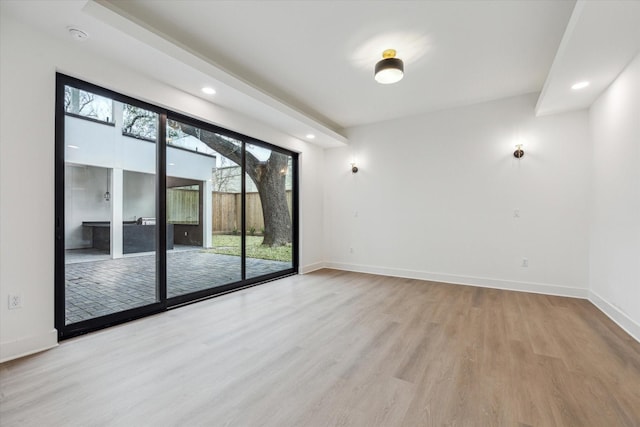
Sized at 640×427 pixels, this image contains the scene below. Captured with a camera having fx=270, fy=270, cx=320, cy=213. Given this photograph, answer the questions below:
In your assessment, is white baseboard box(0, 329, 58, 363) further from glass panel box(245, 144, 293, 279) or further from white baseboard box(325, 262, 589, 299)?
white baseboard box(325, 262, 589, 299)

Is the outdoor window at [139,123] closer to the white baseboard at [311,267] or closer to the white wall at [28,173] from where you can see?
the white wall at [28,173]

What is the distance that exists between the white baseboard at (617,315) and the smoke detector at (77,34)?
17.9 feet

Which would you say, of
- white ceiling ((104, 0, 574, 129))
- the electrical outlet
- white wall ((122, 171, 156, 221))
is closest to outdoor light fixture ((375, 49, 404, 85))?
white ceiling ((104, 0, 574, 129))

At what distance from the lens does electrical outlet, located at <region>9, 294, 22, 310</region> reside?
2.08 meters

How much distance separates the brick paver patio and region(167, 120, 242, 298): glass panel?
0.05ft

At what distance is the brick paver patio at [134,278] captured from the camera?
2949 millimetres

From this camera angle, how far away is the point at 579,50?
240 cm

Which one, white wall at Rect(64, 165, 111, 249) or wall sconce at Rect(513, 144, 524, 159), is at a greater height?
wall sconce at Rect(513, 144, 524, 159)

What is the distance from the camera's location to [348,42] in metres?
2.77

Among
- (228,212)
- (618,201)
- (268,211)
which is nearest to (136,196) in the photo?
(228,212)

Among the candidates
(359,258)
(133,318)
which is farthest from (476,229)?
(133,318)

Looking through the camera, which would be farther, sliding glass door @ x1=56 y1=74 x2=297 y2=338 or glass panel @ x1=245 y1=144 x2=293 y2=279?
glass panel @ x1=245 y1=144 x2=293 y2=279

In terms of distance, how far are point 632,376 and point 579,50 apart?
104 inches

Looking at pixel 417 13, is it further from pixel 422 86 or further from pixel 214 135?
pixel 214 135
